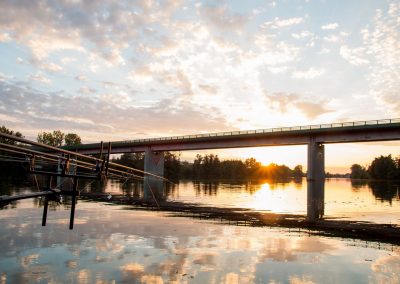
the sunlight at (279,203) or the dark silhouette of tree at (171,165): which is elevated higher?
the dark silhouette of tree at (171,165)

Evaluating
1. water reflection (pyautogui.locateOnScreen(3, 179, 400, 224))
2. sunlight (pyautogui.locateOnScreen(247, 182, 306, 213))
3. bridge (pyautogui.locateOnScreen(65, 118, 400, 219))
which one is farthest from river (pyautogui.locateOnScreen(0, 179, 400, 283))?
bridge (pyautogui.locateOnScreen(65, 118, 400, 219))

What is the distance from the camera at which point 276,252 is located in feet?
40.5

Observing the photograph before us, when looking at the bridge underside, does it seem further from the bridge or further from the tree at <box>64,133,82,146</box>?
the tree at <box>64,133,82,146</box>

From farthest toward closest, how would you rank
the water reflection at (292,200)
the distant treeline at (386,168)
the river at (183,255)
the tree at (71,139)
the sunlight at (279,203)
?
1. the tree at (71,139)
2. the distant treeline at (386,168)
3. the sunlight at (279,203)
4. the water reflection at (292,200)
5. the river at (183,255)

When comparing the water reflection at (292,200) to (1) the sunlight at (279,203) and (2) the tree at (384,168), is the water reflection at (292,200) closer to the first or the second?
(1) the sunlight at (279,203)

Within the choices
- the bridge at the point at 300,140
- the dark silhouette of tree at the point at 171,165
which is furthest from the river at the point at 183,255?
the dark silhouette of tree at the point at 171,165

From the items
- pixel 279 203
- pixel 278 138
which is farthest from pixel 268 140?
pixel 279 203

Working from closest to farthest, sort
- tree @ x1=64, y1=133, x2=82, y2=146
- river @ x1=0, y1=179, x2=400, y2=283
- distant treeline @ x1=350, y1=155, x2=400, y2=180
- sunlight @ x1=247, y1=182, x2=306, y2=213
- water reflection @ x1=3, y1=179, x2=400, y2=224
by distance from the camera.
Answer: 1. river @ x1=0, y1=179, x2=400, y2=283
2. water reflection @ x1=3, y1=179, x2=400, y2=224
3. sunlight @ x1=247, y1=182, x2=306, y2=213
4. distant treeline @ x1=350, y1=155, x2=400, y2=180
5. tree @ x1=64, y1=133, x2=82, y2=146

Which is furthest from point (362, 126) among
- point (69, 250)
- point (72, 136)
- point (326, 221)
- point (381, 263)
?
point (72, 136)

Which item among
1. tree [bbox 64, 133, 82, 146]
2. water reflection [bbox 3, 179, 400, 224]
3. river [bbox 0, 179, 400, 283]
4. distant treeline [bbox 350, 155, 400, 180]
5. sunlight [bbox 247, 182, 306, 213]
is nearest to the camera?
river [bbox 0, 179, 400, 283]

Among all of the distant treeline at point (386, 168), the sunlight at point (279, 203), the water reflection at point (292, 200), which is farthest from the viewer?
the distant treeline at point (386, 168)

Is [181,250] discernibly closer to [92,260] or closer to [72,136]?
[92,260]

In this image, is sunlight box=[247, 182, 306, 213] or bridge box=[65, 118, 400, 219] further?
bridge box=[65, 118, 400, 219]

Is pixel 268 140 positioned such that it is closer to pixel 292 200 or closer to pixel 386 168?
pixel 292 200
